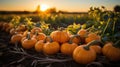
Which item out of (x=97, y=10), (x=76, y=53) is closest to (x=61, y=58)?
(x=76, y=53)

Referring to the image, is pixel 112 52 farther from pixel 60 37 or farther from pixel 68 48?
pixel 60 37

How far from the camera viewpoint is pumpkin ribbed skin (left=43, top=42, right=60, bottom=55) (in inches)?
136

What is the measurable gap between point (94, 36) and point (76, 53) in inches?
27.4

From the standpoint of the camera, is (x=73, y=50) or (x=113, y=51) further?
(x=73, y=50)

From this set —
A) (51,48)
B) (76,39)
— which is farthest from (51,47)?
Answer: (76,39)

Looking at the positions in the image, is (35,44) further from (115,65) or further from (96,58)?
(115,65)

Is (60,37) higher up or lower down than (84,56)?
higher up

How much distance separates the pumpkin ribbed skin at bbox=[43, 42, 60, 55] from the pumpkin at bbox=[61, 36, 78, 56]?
10 centimetres

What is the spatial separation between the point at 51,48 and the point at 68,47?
307 mm

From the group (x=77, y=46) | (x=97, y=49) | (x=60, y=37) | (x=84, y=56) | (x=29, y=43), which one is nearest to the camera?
(x=84, y=56)

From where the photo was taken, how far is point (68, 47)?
132 inches

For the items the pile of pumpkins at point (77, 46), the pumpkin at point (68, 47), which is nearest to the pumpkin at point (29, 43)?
the pile of pumpkins at point (77, 46)

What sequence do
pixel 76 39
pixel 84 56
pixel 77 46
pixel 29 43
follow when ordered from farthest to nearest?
pixel 29 43 < pixel 76 39 < pixel 77 46 < pixel 84 56

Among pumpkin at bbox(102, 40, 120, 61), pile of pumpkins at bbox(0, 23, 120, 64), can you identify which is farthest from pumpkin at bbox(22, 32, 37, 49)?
pumpkin at bbox(102, 40, 120, 61)
